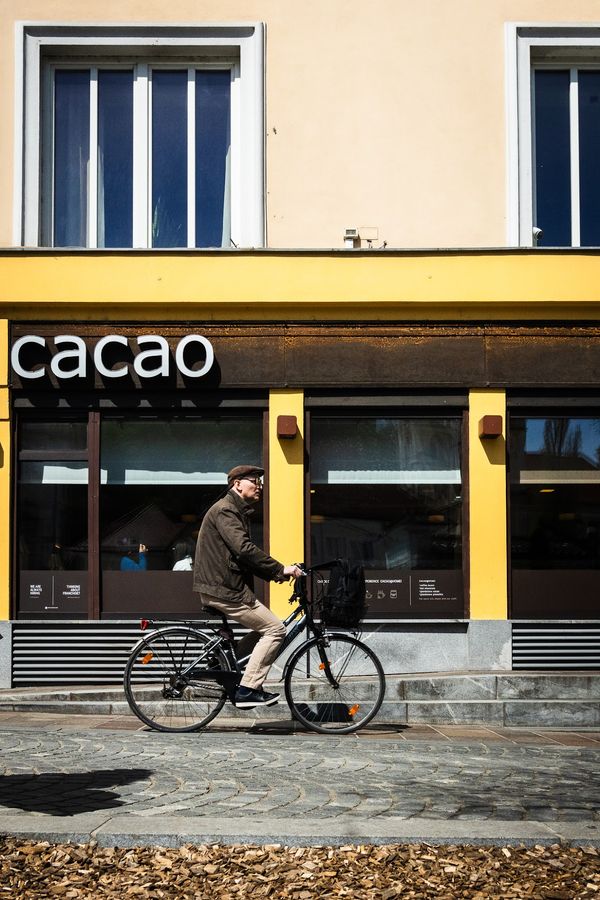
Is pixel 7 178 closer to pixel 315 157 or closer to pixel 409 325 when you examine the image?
pixel 315 157

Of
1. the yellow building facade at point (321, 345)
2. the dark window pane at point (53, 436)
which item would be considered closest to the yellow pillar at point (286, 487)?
the yellow building facade at point (321, 345)

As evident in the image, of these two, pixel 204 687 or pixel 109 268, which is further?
pixel 109 268

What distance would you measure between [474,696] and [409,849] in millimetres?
5835

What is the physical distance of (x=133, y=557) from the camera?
38.9 ft

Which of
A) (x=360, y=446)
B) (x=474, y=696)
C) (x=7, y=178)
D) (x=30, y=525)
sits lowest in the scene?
(x=474, y=696)

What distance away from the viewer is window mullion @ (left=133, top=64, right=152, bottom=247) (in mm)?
12258

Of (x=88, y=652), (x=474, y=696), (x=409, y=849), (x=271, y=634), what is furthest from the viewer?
(x=88, y=652)

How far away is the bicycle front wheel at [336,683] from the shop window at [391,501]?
3.26 meters

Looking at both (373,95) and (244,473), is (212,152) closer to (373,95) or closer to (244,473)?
(373,95)

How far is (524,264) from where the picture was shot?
39.0 ft

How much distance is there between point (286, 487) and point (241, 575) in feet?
10.8

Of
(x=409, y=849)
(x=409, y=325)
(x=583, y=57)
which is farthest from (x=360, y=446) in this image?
(x=409, y=849)

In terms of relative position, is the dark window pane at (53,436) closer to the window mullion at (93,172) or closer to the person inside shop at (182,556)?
the person inside shop at (182,556)

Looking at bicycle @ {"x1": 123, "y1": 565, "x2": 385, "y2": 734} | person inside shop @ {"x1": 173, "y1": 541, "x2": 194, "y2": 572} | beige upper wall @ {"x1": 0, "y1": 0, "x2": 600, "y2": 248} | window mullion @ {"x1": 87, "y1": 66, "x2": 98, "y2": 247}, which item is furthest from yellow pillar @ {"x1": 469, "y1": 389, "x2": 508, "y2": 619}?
window mullion @ {"x1": 87, "y1": 66, "x2": 98, "y2": 247}
